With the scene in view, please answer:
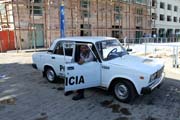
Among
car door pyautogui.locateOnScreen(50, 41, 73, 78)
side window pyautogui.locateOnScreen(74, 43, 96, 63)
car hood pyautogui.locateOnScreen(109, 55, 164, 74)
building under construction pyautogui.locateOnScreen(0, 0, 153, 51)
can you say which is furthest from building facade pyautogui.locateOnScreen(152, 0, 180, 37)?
side window pyautogui.locateOnScreen(74, 43, 96, 63)

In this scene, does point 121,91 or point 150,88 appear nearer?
point 150,88

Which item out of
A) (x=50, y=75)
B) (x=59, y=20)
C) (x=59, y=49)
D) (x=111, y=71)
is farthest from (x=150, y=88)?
(x=59, y=20)

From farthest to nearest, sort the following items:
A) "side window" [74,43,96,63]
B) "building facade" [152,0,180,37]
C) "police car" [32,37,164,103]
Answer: "building facade" [152,0,180,37]
"side window" [74,43,96,63]
"police car" [32,37,164,103]

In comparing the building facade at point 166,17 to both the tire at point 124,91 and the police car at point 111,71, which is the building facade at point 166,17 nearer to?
the police car at point 111,71

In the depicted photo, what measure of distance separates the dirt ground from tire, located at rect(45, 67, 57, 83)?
179mm

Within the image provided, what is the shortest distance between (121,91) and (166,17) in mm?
41799

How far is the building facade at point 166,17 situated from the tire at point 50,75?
110 ft

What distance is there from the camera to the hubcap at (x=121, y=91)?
17.5 ft

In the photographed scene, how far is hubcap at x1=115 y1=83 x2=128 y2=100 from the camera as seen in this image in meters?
5.35

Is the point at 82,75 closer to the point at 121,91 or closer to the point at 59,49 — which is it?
the point at 121,91

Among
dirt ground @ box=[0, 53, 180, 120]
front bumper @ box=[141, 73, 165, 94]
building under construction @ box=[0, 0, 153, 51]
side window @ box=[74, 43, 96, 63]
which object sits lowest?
dirt ground @ box=[0, 53, 180, 120]

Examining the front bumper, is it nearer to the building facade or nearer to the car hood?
the car hood

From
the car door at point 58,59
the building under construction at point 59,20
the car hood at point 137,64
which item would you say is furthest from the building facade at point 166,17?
the car hood at point 137,64

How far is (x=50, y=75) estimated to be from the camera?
7.39 metres
